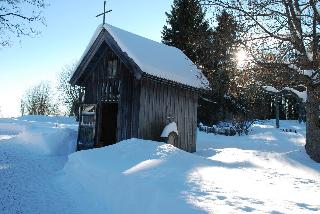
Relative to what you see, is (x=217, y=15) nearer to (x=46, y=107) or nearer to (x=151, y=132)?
(x=151, y=132)

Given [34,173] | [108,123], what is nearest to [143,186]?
[34,173]

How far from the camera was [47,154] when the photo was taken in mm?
14969

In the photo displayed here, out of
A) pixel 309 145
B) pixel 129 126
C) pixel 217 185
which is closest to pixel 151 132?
pixel 129 126

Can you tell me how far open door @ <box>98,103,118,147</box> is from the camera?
17.5 metres

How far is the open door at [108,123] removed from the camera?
17.5m

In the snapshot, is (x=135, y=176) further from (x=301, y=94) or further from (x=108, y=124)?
(x=108, y=124)

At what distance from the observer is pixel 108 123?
18047 millimetres

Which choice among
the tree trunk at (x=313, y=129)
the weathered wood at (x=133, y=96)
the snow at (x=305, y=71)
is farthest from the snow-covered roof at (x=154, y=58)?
the tree trunk at (x=313, y=129)

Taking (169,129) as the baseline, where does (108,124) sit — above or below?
above

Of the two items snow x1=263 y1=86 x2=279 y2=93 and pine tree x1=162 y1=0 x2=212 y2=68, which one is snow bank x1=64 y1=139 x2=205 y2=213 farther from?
pine tree x1=162 y1=0 x2=212 y2=68

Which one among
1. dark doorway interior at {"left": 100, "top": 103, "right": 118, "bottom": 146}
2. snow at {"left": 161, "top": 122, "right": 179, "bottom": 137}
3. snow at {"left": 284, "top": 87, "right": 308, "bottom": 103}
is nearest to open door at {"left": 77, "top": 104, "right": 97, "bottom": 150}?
dark doorway interior at {"left": 100, "top": 103, "right": 118, "bottom": 146}

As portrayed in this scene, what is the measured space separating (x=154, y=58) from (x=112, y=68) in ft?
6.50

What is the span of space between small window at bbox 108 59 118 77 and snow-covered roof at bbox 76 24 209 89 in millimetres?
1103

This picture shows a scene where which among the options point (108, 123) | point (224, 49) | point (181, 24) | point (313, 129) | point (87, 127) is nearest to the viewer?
point (224, 49)
